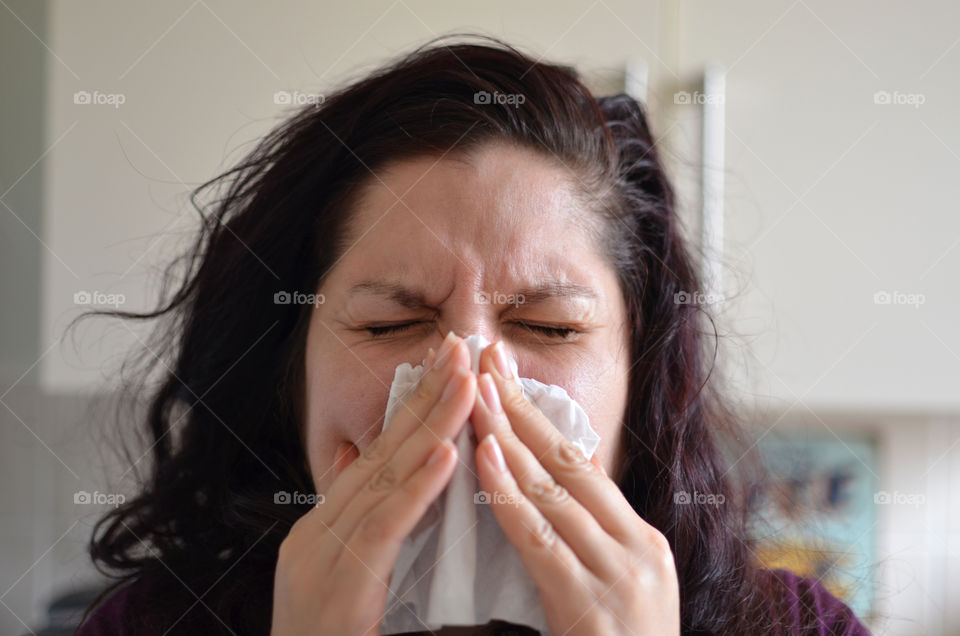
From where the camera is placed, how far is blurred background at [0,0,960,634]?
147cm

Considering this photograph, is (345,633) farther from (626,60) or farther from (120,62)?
(120,62)

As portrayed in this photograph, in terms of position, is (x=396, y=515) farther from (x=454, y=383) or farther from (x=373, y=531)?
(x=454, y=383)

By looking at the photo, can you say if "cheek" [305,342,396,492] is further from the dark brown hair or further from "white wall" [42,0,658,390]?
"white wall" [42,0,658,390]

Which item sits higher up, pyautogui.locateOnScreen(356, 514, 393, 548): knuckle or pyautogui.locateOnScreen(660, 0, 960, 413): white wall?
pyautogui.locateOnScreen(660, 0, 960, 413): white wall

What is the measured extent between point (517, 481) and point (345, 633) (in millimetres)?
233

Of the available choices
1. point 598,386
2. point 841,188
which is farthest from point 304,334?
point 841,188

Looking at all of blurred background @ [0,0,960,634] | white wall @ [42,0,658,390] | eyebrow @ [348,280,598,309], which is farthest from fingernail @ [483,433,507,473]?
white wall @ [42,0,658,390]

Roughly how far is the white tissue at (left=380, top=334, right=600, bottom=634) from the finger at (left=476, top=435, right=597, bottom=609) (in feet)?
0.15

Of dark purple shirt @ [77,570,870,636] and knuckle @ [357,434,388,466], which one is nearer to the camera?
knuckle @ [357,434,388,466]

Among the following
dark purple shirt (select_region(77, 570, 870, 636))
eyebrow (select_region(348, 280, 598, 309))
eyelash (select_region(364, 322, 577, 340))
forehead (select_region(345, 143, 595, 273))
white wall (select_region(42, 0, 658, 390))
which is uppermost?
white wall (select_region(42, 0, 658, 390))

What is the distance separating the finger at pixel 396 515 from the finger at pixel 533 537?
4cm

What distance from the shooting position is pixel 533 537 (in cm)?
71

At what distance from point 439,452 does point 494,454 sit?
0.05 metres

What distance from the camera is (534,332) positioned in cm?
90
